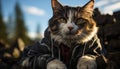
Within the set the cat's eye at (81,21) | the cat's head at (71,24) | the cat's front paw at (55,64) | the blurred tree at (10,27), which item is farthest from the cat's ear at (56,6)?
the blurred tree at (10,27)

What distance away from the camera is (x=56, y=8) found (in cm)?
511

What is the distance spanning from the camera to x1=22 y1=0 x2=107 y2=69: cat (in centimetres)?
477

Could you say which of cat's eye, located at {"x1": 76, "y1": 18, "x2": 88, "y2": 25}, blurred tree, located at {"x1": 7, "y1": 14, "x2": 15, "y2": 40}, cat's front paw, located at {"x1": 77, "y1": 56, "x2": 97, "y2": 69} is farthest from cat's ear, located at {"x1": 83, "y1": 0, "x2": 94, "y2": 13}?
blurred tree, located at {"x1": 7, "y1": 14, "x2": 15, "y2": 40}

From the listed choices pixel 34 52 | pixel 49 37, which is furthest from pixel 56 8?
pixel 34 52

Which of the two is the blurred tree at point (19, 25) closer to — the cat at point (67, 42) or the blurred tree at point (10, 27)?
the blurred tree at point (10, 27)

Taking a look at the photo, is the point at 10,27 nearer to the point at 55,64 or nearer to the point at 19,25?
the point at 19,25

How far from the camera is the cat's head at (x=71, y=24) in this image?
15.7ft

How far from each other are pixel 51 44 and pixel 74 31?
474mm

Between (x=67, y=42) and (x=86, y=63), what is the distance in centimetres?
55

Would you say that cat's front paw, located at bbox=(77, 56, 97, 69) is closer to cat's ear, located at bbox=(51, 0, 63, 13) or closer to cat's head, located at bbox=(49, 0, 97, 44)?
cat's head, located at bbox=(49, 0, 97, 44)

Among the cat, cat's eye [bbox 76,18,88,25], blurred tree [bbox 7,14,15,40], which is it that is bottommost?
blurred tree [bbox 7,14,15,40]

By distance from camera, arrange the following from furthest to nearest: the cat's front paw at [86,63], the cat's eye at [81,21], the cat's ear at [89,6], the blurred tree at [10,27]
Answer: the blurred tree at [10,27] → the cat's ear at [89,6] → the cat's eye at [81,21] → the cat's front paw at [86,63]

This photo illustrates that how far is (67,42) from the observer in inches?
193

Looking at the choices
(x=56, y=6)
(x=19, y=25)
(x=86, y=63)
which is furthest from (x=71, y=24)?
(x=19, y=25)
